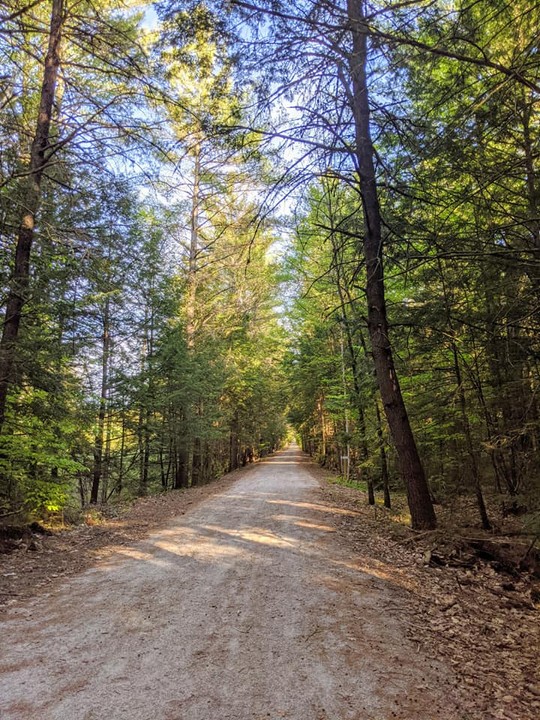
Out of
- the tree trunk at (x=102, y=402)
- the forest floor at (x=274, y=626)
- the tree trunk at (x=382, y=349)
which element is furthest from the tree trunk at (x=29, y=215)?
the tree trunk at (x=102, y=402)

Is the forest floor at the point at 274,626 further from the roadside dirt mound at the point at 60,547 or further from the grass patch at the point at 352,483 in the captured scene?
the grass patch at the point at 352,483

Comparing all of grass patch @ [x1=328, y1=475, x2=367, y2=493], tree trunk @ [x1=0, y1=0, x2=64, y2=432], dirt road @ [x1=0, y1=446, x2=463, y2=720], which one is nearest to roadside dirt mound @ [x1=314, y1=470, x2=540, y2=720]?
dirt road @ [x1=0, y1=446, x2=463, y2=720]

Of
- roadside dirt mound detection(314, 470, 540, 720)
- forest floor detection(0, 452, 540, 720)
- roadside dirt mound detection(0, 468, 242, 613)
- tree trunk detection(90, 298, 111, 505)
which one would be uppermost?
tree trunk detection(90, 298, 111, 505)

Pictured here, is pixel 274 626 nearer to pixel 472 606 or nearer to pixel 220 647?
pixel 220 647

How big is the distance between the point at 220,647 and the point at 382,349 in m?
5.50

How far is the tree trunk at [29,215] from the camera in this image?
6.41m

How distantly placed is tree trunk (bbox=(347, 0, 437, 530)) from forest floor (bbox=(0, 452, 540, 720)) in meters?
0.67

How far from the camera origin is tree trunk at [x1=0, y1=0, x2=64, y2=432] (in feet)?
21.0

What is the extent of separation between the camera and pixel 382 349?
7.52 metres

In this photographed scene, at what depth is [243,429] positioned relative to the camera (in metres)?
25.2

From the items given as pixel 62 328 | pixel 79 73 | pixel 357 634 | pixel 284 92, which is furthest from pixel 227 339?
pixel 357 634

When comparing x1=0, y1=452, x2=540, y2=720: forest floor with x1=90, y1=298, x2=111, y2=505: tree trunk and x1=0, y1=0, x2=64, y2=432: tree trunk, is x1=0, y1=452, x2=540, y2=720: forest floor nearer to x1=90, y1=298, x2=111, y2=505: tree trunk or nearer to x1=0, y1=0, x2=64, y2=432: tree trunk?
x1=0, y1=0, x2=64, y2=432: tree trunk

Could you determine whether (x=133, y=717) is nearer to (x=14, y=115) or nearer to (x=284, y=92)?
(x=284, y=92)

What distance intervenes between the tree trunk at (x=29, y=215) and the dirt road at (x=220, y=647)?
3.50m
